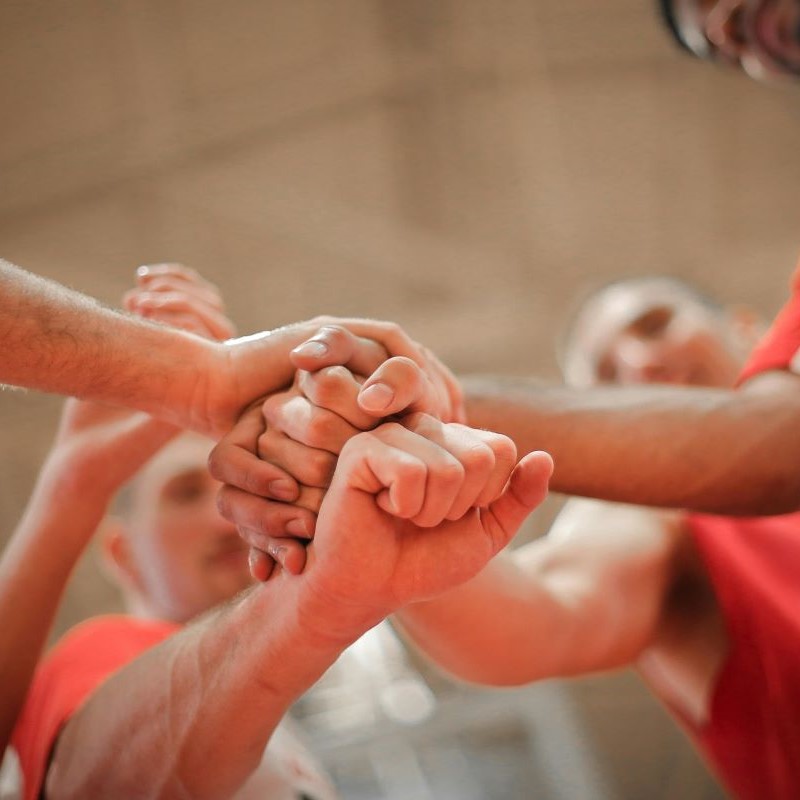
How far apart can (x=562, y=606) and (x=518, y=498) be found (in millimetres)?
687

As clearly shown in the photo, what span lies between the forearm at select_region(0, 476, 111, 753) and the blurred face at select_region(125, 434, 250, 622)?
563mm

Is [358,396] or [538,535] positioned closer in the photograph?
[358,396]

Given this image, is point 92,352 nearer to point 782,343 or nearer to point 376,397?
point 376,397

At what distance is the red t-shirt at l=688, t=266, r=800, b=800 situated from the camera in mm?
1485

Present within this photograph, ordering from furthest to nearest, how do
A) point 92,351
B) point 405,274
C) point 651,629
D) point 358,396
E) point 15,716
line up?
point 405,274
point 651,629
point 15,716
point 92,351
point 358,396

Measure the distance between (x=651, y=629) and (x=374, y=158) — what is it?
10.5ft

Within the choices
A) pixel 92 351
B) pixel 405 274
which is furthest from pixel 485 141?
pixel 92 351

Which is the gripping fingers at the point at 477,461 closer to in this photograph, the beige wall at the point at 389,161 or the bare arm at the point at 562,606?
the bare arm at the point at 562,606

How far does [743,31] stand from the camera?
1.83 metres

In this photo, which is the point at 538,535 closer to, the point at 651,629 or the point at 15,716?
the point at 651,629

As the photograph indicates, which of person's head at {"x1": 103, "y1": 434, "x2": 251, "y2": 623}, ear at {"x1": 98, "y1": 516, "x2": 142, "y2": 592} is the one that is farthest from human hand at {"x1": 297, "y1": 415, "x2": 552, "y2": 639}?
ear at {"x1": 98, "y1": 516, "x2": 142, "y2": 592}

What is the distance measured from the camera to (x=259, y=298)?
4.83m

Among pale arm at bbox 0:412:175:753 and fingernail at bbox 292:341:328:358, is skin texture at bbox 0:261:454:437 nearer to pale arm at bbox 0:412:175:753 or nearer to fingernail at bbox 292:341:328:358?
fingernail at bbox 292:341:328:358

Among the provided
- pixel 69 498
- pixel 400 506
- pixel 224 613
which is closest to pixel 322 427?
pixel 400 506
